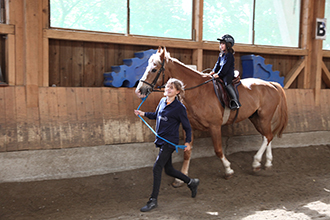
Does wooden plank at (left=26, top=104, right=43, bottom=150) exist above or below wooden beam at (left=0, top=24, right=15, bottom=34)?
below

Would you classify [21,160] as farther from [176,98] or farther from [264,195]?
[264,195]

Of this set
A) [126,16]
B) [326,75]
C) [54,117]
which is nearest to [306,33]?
[326,75]

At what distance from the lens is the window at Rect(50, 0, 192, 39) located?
5.64 meters

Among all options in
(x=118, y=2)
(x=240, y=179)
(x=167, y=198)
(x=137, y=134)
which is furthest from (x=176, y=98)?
(x=118, y=2)

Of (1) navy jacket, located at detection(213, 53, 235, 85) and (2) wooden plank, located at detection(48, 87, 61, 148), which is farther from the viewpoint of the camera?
(1) navy jacket, located at detection(213, 53, 235, 85)

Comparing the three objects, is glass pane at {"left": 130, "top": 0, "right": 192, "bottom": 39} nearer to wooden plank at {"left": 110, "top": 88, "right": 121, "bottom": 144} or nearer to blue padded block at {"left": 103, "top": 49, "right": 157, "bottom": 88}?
blue padded block at {"left": 103, "top": 49, "right": 157, "bottom": 88}

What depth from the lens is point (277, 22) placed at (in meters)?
7.94

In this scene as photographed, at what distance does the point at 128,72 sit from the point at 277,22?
14.4 ft

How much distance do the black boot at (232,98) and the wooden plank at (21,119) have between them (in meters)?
3.45

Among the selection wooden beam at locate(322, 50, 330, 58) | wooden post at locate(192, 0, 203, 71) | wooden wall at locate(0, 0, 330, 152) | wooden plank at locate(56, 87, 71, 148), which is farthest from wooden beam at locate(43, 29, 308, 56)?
wooden plank at locate(56, 87, 71, 148)

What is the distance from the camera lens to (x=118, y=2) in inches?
239

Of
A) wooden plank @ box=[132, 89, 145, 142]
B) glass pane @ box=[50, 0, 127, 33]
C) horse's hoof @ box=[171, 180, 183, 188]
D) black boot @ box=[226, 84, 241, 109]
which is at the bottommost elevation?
horse's hoof @ box=[171, 180, 183, 188]

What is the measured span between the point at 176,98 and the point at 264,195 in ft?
7.30

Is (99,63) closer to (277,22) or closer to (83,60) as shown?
(83,60)
